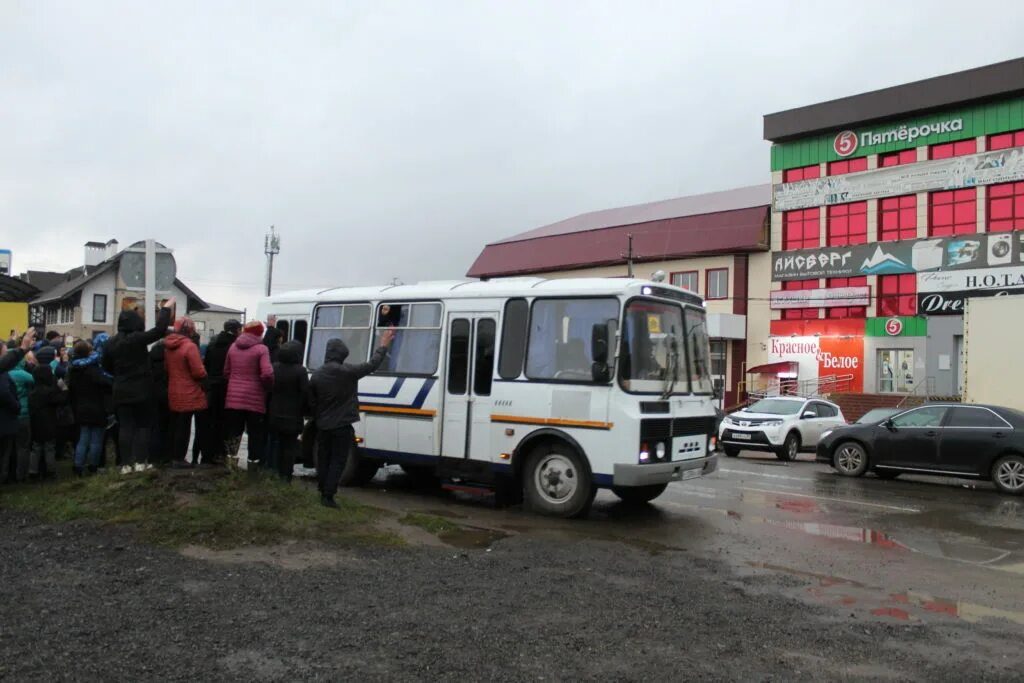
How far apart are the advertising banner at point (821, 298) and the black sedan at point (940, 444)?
2510 cm

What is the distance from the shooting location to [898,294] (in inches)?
1549

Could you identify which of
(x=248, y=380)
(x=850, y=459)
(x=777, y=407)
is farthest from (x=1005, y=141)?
(x=248, y=380)

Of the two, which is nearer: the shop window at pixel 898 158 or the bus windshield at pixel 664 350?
the bus windshield at pixel 664 350

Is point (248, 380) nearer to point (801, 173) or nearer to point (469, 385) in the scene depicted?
point (469, 385)

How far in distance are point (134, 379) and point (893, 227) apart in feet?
124

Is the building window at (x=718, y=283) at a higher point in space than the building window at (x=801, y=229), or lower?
lower

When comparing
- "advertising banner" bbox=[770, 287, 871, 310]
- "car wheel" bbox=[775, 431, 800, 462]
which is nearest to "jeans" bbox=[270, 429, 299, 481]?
"car wheel" bbox=[775, 431, 800, 462]

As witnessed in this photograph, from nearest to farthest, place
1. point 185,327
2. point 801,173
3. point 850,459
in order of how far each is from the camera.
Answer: point 185,327
point 850,459
point 801,173

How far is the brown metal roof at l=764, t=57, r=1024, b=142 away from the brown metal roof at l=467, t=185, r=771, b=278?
4.26 metres

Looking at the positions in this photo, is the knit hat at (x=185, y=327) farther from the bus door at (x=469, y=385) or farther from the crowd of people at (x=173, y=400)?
the bus door at (x=469, y=385)

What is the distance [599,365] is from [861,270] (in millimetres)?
34327

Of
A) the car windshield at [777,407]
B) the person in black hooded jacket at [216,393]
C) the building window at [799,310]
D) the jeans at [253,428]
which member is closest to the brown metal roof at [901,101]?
the building window at [799,310]

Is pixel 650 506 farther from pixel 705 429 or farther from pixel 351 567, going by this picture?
pixel 351 567

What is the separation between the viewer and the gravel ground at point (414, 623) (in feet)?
15.5
